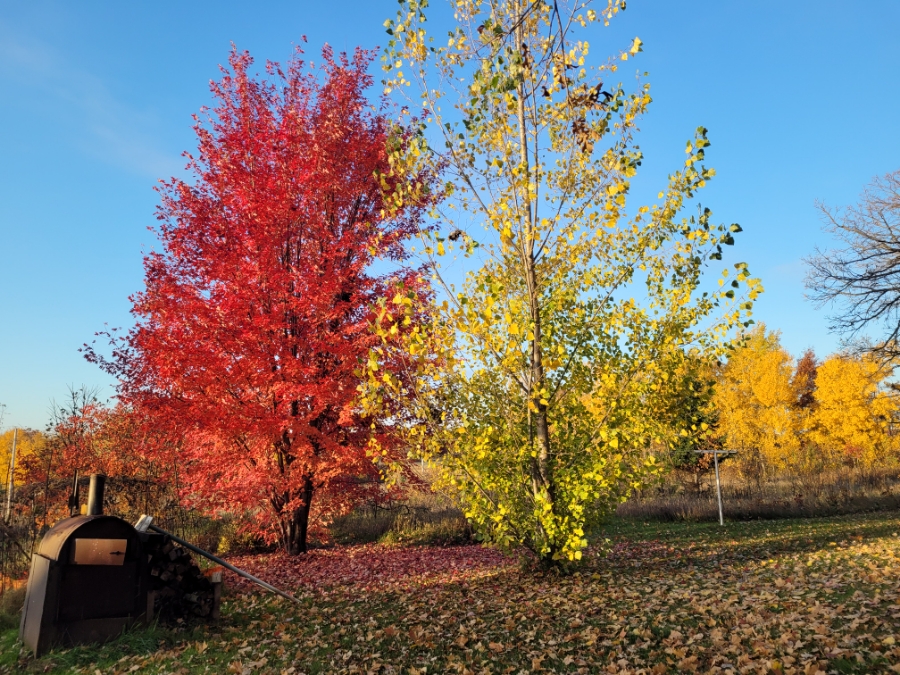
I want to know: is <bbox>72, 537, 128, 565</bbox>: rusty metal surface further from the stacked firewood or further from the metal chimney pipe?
the metal chimney pipe

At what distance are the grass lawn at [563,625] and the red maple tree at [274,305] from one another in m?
2.24

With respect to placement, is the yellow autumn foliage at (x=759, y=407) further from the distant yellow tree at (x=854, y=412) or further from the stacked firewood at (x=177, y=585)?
the stacked firewood at (x=177, y=585)

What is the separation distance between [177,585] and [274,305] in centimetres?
508

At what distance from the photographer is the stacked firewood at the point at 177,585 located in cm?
667

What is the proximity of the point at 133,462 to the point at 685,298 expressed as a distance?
15004 millimetres

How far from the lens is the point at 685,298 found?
7090 mm

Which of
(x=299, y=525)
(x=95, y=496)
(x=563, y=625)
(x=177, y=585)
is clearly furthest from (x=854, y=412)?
(x=95, y=496)

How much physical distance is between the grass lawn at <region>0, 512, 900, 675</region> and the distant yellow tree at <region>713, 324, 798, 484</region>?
77.5 feet

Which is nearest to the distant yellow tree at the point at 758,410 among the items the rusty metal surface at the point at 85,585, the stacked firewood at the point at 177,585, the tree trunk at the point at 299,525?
the tree trunk at the point at 299,525

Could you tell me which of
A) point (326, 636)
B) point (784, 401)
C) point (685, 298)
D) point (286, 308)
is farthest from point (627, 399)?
point (784, 401)

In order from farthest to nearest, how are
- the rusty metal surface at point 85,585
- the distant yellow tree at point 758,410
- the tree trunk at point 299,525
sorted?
1. the distant yellow tree at point 758,410
2. the tree trunk at point 299,525
3. the rusty metal surface at point 85,585

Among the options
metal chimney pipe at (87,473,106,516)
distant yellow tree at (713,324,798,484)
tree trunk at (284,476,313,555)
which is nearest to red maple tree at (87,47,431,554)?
tree trunk at (284,476,313,555)

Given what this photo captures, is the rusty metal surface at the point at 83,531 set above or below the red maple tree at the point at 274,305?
below

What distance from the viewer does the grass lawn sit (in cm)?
458
